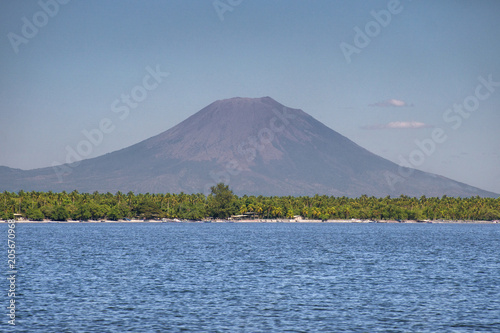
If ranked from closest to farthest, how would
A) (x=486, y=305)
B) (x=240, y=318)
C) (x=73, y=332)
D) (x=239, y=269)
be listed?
(x=73, y=332)
(x=240, y=318)
(x=486, y=305)
(x=239, y=269)

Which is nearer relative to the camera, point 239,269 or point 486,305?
point 486,305

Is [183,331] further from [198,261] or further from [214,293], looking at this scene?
[198,261]

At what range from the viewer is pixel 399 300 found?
153 ft

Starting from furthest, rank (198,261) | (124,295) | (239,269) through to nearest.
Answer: (198,261) → (239,269) → (124,295)

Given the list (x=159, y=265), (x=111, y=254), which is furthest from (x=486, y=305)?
(x=111, y=254)

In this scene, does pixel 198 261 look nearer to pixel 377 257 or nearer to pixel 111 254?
pixel 111 254

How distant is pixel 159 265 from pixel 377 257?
1222 inches

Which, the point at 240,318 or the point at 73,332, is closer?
the point at 73,332

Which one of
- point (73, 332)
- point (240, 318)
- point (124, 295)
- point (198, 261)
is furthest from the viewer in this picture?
point (198, 261)

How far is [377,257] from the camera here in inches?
3406

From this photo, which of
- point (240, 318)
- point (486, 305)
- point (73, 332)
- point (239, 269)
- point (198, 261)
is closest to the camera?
point (73, 332)

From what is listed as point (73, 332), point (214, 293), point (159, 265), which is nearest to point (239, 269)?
point (159, 265)

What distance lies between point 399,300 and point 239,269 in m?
24.7

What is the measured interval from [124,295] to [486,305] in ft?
85.5
